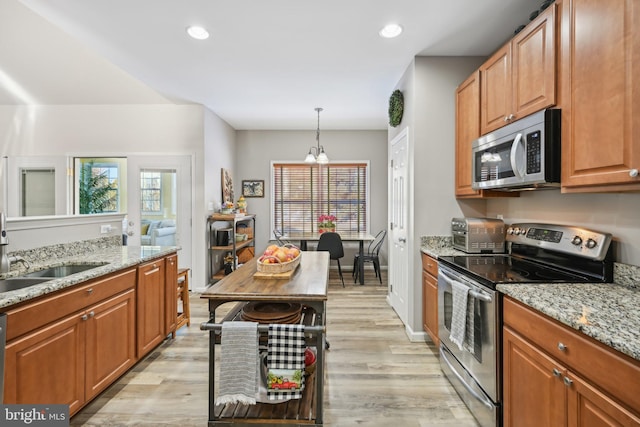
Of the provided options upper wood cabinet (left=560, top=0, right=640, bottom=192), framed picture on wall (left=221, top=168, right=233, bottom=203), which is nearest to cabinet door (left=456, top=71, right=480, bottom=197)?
upper wood cabinet (left=560, top=0, right=640, bottom=192)

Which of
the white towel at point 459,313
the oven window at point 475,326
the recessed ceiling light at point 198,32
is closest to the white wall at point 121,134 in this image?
the recessed ceiling light at point 198,32

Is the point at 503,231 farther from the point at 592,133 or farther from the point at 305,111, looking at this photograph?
the point at 305,111

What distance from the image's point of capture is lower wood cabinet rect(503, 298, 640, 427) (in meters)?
0.99

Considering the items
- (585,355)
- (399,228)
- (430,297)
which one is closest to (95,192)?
(399,228)

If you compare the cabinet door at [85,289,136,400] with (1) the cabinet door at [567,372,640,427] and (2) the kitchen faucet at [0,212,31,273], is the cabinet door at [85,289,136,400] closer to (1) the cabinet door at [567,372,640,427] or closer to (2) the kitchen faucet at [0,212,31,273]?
(2) the kitchen faucet at [0,212,31,273]

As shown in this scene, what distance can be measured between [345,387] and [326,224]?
3.60m

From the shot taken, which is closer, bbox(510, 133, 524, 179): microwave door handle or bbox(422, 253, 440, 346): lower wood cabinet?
bbox(510, 133, 524, 179): microwave door handle

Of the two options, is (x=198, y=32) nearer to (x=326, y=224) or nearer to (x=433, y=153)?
(x=433, y=153)

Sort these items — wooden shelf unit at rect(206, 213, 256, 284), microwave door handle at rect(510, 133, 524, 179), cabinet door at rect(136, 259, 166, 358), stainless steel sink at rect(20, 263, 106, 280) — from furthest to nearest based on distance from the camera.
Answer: wooden shelf unit at rect(206, 213, 256, 284) < cabinet door at rect(136, 259, 166, 358) < stainless steel sink at rect(20, 263, 106, 280) < microwave door handle at rect(510, 133, 524, 179)

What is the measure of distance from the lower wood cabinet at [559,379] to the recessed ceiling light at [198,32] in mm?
2882

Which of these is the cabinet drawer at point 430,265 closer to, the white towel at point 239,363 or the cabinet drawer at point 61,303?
the white towel at point 239,363

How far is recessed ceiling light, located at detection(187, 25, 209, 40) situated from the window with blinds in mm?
3582

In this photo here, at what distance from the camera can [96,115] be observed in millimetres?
4562

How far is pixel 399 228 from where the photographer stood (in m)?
3.53
